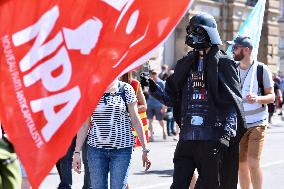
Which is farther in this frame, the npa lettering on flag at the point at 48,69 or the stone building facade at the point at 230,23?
the stone building facade at the point at 230,23

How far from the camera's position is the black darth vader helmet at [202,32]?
16.9ft

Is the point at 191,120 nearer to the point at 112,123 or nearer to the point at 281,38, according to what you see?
the point at 112,123

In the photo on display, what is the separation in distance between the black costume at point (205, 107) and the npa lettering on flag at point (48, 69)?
235 centimetres

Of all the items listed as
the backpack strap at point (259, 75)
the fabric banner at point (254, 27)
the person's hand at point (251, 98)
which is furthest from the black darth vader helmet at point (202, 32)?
the fabric banner at point (254, 27)

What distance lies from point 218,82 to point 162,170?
527 centimetres

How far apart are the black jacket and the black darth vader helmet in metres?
0.08

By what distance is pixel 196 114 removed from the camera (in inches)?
204

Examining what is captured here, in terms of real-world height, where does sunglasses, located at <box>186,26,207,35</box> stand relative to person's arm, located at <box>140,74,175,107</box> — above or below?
above

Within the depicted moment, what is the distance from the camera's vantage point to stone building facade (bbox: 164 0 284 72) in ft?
84.2

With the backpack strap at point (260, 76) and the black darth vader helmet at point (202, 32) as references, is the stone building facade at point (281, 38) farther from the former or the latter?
the black darth vader helmet at point (202, 32)

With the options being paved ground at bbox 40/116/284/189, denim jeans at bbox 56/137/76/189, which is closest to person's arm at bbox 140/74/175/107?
denim jeans at bbox 56/137/76/189

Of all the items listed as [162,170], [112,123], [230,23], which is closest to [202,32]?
[112,123]

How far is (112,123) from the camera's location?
5434 millimetres

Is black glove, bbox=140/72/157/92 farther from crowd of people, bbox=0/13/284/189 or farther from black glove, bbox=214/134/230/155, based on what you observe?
black glove, bbox=214/134/230/155
